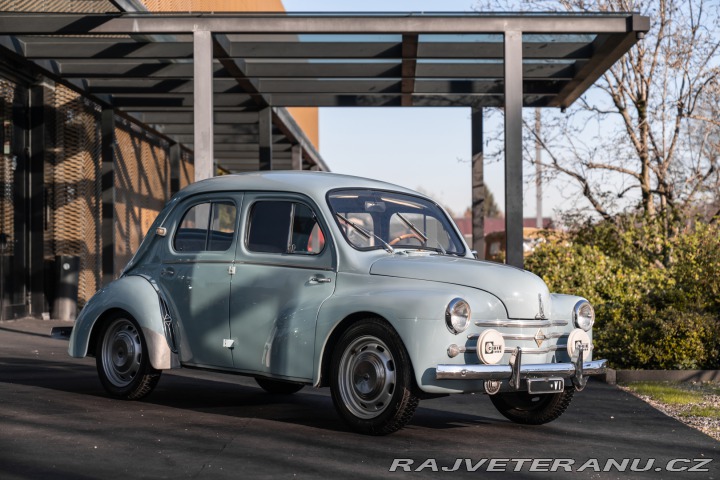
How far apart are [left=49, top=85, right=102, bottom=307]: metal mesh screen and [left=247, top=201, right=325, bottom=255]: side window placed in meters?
10.0

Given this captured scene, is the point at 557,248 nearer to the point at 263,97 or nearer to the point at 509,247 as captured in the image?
the point at 509,247

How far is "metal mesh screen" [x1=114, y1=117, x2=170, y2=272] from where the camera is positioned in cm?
2075

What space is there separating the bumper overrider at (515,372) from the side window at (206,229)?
2334 mm

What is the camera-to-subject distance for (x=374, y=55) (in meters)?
14.5

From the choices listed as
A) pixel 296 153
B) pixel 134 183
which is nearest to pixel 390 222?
pixel 134 183

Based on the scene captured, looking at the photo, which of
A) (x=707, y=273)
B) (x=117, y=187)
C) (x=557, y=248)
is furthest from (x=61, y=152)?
(x=707, y=273)

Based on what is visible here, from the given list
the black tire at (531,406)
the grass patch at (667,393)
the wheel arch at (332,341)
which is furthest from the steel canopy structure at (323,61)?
the wheel arch at (332,341)

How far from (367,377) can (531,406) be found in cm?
159

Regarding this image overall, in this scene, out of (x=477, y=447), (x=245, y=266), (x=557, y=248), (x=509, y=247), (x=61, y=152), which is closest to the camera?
(x=477, y=447)

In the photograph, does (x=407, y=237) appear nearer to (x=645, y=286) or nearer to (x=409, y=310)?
(x=409, y=310)

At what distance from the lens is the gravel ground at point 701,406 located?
7890 millimetres

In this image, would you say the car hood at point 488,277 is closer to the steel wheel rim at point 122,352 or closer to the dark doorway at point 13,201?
the steel wheel rim at point 122,352

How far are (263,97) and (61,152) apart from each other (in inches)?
140

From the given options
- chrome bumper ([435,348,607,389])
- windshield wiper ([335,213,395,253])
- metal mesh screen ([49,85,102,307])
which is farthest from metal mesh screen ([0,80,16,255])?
chrome bumper ([435,348,607,389])
